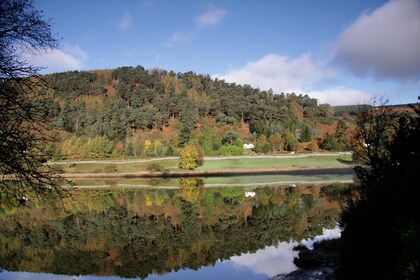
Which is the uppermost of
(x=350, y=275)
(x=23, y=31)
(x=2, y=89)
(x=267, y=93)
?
(x=267, y=93)

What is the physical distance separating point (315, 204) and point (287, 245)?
597 inches

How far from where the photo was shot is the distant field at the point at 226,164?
8750 cm

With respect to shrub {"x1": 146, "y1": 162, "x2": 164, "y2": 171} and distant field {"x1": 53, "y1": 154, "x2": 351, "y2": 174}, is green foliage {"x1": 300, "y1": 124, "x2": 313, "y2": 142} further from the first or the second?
shrub {"x1": 146, "y1": 162, "x2": 164, "y2": 171}

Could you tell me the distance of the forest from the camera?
105 m

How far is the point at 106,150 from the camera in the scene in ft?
344

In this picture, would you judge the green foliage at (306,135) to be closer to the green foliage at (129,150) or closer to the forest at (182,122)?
the forest at (182,122)

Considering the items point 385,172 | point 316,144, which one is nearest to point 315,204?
point 385,172

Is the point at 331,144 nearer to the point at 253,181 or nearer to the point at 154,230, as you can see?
the point at 253,181

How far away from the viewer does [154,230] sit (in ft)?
99.6

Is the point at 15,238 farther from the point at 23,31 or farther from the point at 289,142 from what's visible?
the point at 289,142

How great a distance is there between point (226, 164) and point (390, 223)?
7893 cm

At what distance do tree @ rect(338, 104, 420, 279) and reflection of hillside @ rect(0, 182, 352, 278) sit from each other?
11.5 metres

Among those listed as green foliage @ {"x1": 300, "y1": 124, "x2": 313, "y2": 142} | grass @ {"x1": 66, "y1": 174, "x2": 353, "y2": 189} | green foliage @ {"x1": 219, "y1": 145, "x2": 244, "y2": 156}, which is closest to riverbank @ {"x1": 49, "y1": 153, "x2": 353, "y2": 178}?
green foliage @ {"x1": 219, "y1": 145, "x2": 244, "y2": 156}

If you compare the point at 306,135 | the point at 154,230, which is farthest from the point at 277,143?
the point at 154,230
